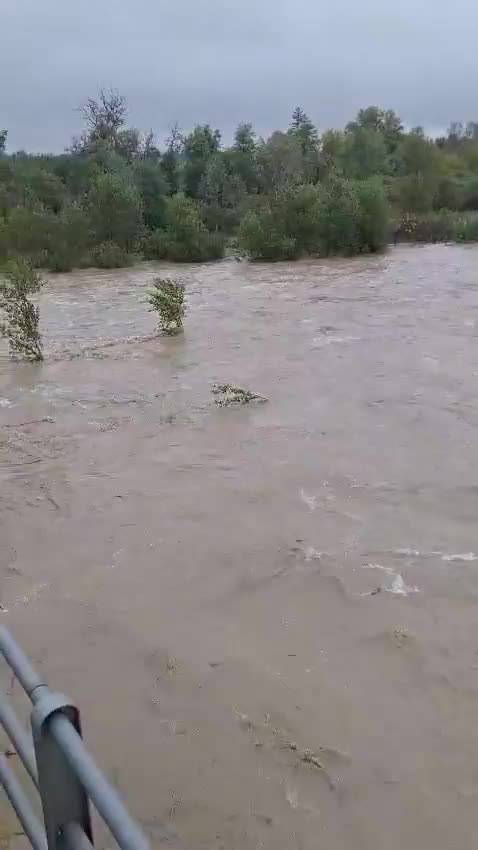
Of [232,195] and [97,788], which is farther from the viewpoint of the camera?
[232,195]

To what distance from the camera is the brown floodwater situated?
118 inches

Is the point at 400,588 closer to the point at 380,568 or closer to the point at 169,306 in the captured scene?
the point at 380,568

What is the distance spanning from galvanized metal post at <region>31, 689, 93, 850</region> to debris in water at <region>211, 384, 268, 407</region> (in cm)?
693

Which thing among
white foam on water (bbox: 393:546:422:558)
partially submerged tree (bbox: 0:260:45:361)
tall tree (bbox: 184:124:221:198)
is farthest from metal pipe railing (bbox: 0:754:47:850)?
tall tree (bbox: 184:124:221:198)

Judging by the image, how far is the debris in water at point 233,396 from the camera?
8172 mm

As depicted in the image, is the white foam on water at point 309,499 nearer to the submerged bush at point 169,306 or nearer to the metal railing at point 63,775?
the metal railing at point 63,775

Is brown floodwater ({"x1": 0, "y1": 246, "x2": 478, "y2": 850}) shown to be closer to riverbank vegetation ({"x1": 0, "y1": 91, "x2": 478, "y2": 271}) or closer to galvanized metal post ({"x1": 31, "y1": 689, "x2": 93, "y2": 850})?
galvanized metal post ({"x1": 31, "y1": 689, "x2": 93, "y2": 850})

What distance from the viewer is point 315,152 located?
46812 mm

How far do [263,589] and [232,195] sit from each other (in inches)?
1350

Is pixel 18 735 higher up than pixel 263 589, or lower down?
higher up

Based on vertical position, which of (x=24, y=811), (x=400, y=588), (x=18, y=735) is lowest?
(x=400, y=588)

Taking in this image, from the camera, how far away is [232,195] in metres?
36.5

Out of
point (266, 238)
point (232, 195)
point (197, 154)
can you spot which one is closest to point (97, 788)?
point (266, 238)

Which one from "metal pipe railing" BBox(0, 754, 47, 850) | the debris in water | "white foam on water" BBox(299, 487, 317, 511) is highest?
"metal pipe railing" BBox(0, 754, 47, 850)
